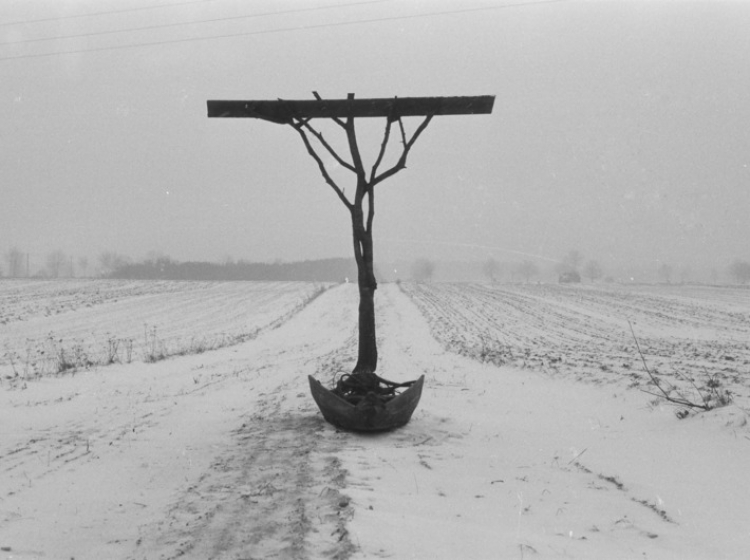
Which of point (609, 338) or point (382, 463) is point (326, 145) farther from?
point (609, 338)

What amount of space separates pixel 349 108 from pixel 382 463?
4.87m

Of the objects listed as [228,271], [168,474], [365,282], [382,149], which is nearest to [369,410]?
[365,282]

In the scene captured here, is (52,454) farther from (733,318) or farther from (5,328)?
(733,318)

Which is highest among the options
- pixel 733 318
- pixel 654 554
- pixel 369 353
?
pixel 369 353

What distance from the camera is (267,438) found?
634cm

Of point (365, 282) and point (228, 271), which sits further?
point (228, 271)

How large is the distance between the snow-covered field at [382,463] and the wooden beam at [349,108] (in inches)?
175

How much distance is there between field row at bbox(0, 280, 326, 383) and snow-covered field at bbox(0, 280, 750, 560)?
39.0 inches

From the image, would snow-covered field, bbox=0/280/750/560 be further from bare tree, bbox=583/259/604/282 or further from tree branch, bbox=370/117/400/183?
bare tree, bbox=583/259/604/282

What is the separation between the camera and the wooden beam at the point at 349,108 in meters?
7.40

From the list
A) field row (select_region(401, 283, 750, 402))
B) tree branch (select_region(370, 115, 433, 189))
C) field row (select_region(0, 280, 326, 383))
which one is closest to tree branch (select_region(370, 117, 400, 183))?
tree branch (select_region(370, 115, 433, 189))

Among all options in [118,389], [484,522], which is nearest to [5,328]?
[118,389]

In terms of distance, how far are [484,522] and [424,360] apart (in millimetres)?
11163

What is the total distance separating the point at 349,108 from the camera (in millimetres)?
7402
